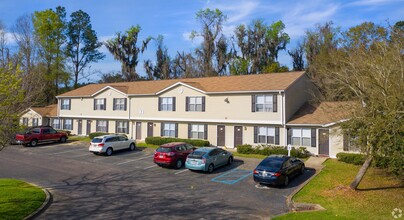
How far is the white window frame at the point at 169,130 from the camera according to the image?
30.6m

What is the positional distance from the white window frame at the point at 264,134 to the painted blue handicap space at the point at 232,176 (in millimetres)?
6980

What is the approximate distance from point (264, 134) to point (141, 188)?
44.4 feet

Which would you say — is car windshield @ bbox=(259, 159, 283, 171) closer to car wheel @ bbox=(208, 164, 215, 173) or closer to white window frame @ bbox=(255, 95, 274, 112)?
car wheel @ bbox=(208, 164, 215, 173)

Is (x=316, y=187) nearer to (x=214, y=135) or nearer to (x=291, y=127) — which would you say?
(x=291, y=127)

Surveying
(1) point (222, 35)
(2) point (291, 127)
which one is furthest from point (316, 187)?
(1) point (222, 35)

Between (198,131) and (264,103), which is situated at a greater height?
(264,103)

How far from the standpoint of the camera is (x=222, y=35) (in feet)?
179

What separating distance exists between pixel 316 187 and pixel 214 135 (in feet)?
45.0

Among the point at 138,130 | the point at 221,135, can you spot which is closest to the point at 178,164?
the point at 221,135

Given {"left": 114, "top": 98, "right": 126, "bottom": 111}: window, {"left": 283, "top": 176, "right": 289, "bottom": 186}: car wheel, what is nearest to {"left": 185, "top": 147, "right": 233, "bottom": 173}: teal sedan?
{"left": 283, "top": 176, "right": 289, "bottom": 186}: car wheel

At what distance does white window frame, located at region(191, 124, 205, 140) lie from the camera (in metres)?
28.8

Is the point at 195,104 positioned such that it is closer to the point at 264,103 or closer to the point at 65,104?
the point at 264,103

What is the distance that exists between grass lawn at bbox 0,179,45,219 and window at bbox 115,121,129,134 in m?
18.6

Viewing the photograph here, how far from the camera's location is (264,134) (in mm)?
25625
